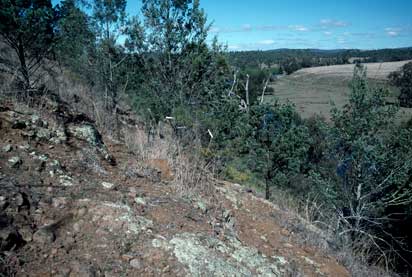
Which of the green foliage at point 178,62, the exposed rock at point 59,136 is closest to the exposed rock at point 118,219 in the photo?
the exposed rock at point 59,136

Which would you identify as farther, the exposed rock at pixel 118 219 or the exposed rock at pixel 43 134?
the exposed rock at pixel 43 134

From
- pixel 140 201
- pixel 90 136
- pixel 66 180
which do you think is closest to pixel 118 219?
pixel 140 201

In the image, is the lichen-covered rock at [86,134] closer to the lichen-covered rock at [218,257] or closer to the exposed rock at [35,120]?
the exposed rock at [35,120]

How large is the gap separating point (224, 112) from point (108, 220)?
937 cm

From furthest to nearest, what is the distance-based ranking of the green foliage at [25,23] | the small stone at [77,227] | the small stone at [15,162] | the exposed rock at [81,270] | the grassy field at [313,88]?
the grassy field at [313,88], the green foliage at [25,23], the small stone at [15,162], the small stone at [77,227], the exposed rock at [81,270]

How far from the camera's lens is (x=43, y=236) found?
6.44 feet

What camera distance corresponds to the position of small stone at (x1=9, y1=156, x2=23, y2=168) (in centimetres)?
250

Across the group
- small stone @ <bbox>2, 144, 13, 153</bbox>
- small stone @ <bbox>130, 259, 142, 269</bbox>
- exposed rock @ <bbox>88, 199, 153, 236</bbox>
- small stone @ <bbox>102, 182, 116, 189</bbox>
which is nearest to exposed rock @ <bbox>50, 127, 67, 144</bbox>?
small stone @ <bbox>2, 144, 13, 153</bbox>

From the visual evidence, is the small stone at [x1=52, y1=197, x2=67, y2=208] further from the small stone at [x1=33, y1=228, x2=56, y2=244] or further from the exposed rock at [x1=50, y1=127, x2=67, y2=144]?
the exposed rock at [x1=50, y1=127, x2=67, y2=144]

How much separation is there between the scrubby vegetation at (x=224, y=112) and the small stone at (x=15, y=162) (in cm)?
407

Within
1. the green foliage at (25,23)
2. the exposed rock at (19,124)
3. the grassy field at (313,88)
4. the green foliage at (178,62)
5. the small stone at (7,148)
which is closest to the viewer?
the small stone at (7,148)

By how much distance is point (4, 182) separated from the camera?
7.43ft

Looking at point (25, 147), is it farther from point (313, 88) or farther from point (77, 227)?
point (313, 88)

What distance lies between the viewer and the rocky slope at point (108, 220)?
76.6 inches
